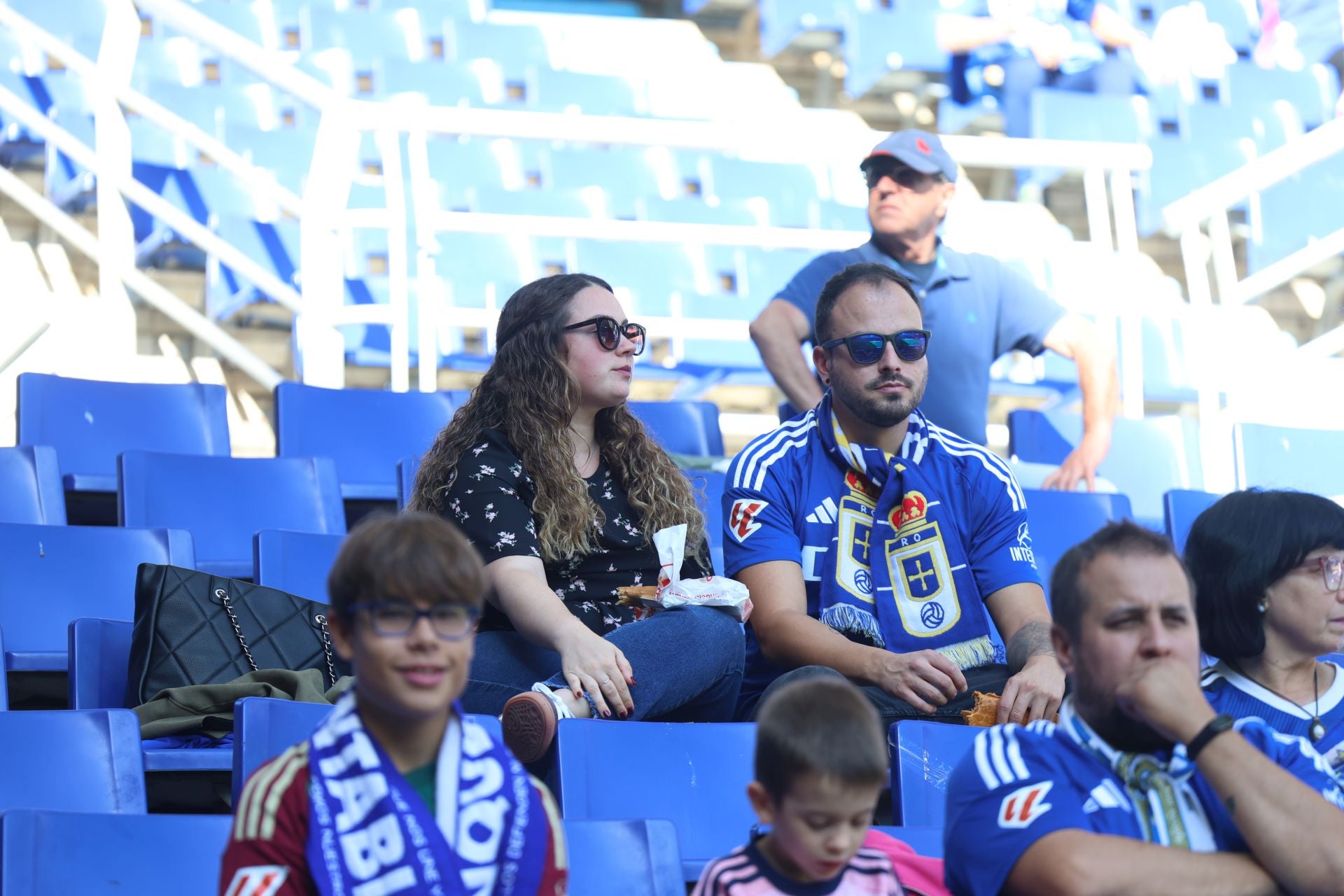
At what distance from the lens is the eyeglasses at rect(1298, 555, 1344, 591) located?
1899 mm

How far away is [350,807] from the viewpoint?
137cm

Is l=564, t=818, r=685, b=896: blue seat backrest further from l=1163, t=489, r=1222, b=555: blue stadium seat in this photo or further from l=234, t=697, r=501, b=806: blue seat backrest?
l=1163, t=489, r=1222, b=555: blue stadium seat

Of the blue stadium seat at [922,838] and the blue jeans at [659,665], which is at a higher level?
the blue jeans at [659,665]

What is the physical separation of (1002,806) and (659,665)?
2.98 feet

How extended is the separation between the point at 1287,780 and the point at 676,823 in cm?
83

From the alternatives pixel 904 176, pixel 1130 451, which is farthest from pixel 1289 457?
pixel 904 176

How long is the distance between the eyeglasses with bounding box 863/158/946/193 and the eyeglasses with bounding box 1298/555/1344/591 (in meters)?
1.86

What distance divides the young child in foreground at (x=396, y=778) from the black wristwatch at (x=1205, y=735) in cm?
56

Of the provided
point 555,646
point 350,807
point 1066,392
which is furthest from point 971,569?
point 1066,392

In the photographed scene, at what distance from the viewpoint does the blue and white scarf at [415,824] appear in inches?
53.4

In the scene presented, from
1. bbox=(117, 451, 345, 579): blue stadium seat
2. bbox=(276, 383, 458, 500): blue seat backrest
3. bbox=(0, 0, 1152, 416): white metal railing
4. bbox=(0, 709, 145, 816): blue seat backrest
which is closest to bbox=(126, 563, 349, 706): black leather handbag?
bbox=(0, 709, 145, 816): blue seat backrest

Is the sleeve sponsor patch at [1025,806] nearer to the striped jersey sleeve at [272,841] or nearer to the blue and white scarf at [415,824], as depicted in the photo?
the blue and white scarf at [415,824]

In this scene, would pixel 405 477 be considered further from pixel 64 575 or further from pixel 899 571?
pixel 899 571

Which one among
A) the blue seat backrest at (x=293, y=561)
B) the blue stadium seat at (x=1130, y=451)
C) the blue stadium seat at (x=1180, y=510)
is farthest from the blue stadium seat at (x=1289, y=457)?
the blue seat backrest at (x=293, y=561)
